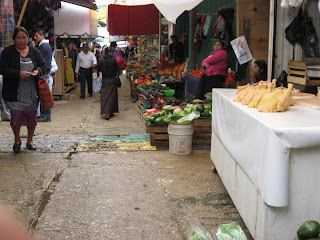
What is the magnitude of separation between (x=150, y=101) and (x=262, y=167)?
7.02 metres

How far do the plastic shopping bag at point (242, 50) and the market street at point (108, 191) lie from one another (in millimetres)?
2037

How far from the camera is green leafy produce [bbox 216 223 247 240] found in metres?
3.32

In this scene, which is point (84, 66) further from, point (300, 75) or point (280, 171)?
point (280, 171)

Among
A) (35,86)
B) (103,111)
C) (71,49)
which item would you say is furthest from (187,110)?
(71,49)

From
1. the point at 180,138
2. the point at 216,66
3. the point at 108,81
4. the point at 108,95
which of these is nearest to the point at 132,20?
the point at 108,81

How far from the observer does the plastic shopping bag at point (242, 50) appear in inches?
304

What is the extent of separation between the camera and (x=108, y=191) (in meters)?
5.12

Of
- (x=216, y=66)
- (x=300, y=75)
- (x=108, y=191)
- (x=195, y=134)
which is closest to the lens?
(x=108, y=191)

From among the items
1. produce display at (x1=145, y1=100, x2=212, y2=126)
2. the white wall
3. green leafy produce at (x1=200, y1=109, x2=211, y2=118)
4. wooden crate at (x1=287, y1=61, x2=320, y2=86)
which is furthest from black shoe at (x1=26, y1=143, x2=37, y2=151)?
wooden crate at (x1=287, y1=61, x2=320, y2=86)

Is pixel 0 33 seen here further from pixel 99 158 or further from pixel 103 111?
pixel 99 158

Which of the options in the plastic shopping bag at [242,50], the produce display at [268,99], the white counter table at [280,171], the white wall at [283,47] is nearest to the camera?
the white counter table at [280,171]

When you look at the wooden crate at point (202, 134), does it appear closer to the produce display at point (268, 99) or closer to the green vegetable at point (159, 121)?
the green vegetable at point (159, 121)

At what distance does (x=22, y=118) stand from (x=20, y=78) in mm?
664

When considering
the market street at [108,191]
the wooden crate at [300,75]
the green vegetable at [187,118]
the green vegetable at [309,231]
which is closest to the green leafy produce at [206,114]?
the green vegetable at [187,118]
